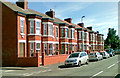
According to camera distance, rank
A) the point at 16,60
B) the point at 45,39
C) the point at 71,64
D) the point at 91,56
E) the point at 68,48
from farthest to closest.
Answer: the point at 68,48, the point at 91,56, the point at 45,39, the point at 16,60, the point at 71,64

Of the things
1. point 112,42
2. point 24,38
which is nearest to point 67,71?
point 24,38

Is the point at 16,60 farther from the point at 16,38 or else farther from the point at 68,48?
the point at 68,48

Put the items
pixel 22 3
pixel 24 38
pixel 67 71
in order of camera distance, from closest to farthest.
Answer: pixel 67 71, pixel 24 38, pixel 22 3

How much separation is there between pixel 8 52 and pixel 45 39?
6.49 meters

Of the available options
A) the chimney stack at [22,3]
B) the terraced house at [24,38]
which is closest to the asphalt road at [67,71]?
the terraced house at [24,38]

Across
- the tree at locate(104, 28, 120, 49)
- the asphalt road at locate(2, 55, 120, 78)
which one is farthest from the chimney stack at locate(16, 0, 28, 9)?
the tree at locate(104, 28, 120, 49)

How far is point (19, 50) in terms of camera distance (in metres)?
21.9

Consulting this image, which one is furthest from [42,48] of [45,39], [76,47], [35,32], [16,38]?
[76,47]

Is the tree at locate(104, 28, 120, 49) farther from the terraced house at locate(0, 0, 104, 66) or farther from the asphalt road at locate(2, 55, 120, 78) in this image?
the asphalt road at locate(2, 55, 120, 78)

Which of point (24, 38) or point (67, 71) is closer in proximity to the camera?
point (67, 71)

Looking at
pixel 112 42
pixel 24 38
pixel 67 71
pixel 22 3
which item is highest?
pixel 22 3

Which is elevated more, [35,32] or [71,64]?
[35,32]

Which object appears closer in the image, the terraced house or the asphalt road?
the asphalt road

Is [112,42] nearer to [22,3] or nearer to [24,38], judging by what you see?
[22,3]
